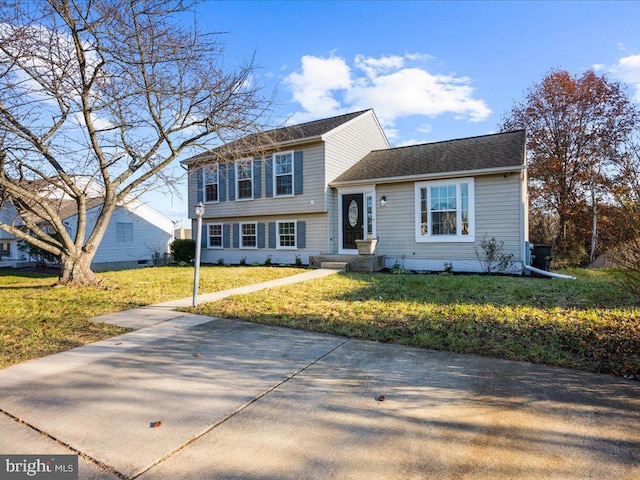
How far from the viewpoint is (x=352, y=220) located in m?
13.8

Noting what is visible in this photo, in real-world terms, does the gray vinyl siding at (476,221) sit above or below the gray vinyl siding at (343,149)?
below

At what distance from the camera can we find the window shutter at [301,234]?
1462 cm

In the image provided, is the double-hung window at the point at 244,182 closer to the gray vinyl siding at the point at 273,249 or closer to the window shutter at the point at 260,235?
the gray vinyl siding at the point at 273,249

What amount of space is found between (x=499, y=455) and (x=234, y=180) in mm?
15569

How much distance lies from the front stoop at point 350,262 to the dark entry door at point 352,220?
44.2 inches

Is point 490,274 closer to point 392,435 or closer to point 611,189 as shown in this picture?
point 611,189

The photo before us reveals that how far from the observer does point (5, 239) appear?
84.8ft

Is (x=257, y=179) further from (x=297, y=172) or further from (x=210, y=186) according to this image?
(x=210, y=186)

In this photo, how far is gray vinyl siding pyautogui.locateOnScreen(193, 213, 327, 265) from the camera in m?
14.3

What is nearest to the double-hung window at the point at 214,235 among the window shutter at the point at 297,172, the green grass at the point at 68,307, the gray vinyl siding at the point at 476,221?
the window shutter at the point at 297,172

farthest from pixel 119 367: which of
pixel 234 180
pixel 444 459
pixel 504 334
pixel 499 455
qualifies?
pixel 234 180

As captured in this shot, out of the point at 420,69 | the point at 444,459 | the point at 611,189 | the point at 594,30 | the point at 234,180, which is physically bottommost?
the point at 444,459

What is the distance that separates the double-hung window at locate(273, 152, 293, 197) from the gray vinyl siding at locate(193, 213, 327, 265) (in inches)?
41.5

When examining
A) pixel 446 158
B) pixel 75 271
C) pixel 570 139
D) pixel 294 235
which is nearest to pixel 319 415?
pixel 75 271
